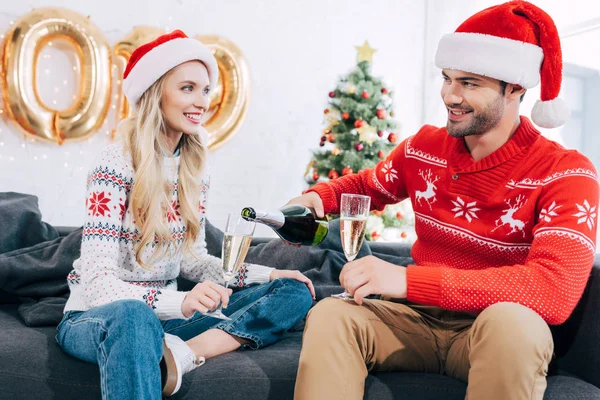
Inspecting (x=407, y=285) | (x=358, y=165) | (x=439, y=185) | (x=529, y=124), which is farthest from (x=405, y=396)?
(x=358, y=165)

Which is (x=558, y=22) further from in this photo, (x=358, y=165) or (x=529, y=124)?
(x=529, y=124)

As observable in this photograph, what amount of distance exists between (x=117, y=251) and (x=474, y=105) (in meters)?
1.12

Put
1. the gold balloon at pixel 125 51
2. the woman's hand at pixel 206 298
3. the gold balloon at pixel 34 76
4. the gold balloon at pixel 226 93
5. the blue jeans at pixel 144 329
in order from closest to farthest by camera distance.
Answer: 1. the blue jeans at pixel 144 329
2. the woman's hand at pixel 206 298
3. the gold balloon at pixel 34 76
4. the gold balloon at pixel 125 51
5. the gold balloon at pixel 226 93

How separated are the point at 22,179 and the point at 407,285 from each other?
3.12 m

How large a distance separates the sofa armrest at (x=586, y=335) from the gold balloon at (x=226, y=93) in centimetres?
300

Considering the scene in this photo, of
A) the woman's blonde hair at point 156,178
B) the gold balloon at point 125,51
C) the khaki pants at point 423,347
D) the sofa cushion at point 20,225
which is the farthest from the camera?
the gold balloon at point 125,51

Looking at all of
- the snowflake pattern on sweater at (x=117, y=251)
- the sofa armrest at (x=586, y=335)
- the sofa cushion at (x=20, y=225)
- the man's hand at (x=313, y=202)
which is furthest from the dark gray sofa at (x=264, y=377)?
the sofa cushion at (x=20, y=225)

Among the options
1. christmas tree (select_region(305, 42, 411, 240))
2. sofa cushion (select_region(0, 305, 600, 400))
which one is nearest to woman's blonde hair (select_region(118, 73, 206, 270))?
sofa cushion (select_region(0, 305, 600, 400))

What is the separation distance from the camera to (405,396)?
1.61 m

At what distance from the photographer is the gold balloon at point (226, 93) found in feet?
13.9

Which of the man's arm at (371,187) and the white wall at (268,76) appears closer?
the man's arm at (371,187)

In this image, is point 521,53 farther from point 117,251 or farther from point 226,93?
point 226,93

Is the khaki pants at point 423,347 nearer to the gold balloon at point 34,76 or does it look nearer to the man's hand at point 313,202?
the man's hand at point 313,202

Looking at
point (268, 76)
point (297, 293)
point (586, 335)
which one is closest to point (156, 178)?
point (297, 293)
